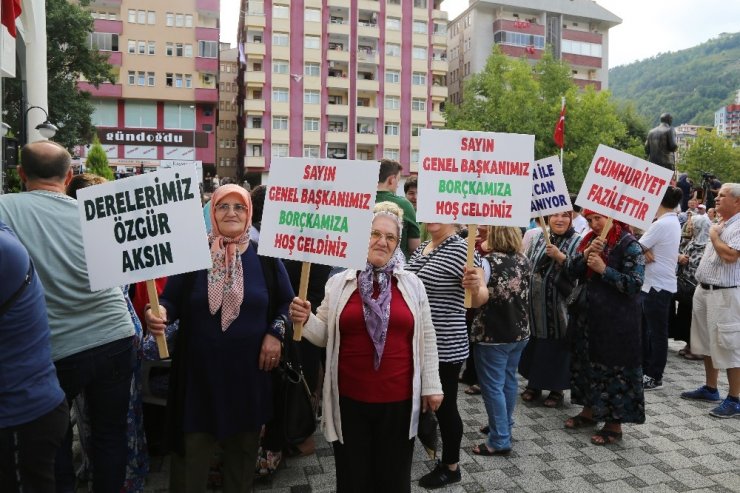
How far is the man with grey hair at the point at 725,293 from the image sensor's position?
576 centimetres

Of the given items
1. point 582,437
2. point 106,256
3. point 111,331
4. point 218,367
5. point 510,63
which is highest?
point 510,63

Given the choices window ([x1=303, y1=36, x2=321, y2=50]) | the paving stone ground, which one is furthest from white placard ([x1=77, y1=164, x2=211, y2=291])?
window ([x1=303, y1=36, x2=321, y2=50])

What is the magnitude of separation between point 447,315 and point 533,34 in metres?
66.2

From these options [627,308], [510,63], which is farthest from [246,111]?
[627,308]

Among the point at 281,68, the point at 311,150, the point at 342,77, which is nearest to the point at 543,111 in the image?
the point at 342,77

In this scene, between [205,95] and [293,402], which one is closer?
[293,402]

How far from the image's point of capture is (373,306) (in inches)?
126

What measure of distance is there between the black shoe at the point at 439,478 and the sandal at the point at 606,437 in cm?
146

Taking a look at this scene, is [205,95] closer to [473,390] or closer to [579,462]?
[473,390]

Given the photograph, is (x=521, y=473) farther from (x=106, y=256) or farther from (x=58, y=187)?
(x=58, y=187)

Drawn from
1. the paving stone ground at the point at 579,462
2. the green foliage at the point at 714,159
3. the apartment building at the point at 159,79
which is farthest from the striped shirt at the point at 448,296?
the green foliage at the point at 714,159

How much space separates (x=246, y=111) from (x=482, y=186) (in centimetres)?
5212

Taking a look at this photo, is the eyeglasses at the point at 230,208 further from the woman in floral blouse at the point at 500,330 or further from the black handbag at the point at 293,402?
the woman in floral blouse at the point at 500,330

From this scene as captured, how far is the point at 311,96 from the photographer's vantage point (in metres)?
54.7
